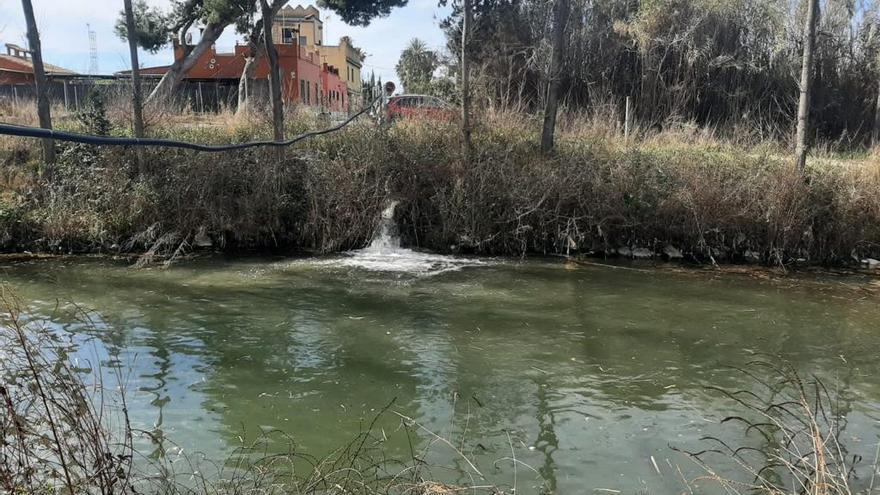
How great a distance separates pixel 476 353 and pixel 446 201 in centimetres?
643

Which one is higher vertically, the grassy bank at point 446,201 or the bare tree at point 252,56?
the bare tree at point 252,56

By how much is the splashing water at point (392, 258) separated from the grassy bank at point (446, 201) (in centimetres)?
23

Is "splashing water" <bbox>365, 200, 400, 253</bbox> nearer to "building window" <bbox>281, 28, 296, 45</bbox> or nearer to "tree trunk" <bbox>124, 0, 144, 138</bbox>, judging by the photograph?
"tree trunk" <bbox>124, 0, 144, 138</bbox>

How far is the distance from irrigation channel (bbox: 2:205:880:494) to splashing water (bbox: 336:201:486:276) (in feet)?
0.65

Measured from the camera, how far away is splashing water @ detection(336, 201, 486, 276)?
12.1 metres

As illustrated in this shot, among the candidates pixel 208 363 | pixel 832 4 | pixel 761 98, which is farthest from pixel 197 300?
pixel 832 4

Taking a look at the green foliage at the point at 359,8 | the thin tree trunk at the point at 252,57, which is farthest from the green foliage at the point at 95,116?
the green foliage at the point at 359,8

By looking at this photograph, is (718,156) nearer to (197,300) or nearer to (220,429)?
(197,300)

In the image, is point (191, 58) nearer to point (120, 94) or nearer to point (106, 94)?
point (106, 94)

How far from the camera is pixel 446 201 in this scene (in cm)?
1340

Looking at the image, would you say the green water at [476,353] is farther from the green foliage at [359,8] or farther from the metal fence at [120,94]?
the green foliage at [359,8]

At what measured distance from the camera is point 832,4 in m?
21.0

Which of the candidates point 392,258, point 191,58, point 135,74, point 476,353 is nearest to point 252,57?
point 191,58

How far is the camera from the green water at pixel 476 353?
518 cm
